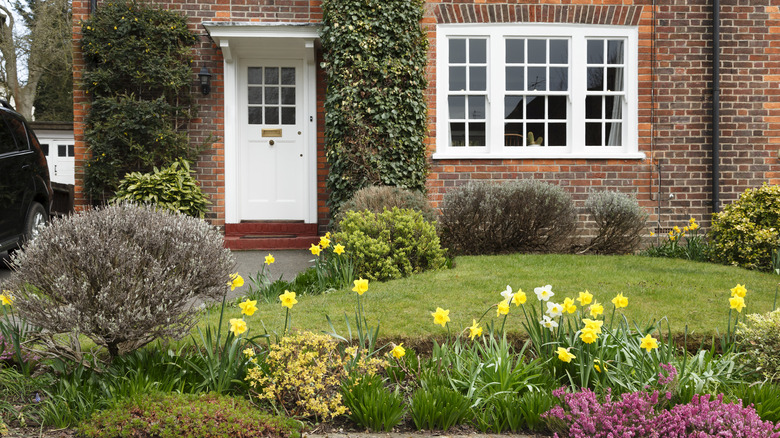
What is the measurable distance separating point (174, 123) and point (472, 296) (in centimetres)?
581

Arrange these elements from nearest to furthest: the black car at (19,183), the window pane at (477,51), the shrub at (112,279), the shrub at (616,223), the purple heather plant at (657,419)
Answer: the purple heather plant at (657,419)
the shrub at (112,279)
the black car at (19,183)
the shrub at (616,223)
the window pane at (477,51)

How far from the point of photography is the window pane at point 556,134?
9.05 m

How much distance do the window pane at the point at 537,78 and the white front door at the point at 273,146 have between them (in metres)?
3.36

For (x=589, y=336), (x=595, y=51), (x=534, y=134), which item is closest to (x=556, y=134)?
(x=534, y=134)

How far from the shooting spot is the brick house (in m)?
8.80

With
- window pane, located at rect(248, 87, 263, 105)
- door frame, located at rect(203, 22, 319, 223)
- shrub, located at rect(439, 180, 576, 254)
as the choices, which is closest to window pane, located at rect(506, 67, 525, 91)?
shrub, located at rect(439, 180, 576, 254)

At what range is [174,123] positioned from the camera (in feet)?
28.8

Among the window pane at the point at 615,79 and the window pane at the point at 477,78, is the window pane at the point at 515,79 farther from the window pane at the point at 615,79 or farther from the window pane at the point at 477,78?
the window pane at the point at 615,79

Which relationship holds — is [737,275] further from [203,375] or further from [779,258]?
[203,375]

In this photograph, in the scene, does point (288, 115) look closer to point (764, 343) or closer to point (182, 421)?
point (182, 421)

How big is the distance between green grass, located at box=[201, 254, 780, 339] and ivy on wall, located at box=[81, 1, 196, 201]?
4652mm

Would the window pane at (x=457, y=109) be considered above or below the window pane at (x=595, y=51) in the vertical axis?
below

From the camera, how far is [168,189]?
8.16 meters

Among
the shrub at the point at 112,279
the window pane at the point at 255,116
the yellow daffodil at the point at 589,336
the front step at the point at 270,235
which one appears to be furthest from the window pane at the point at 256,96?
the yellow daffodil at the point at 589,336
